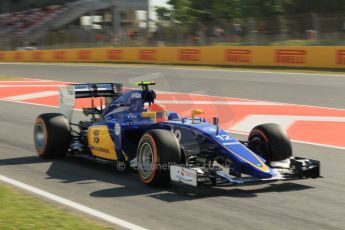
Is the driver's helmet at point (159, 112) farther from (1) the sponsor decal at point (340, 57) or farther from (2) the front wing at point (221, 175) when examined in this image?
(1) the sponsor decal at point (340, 57)

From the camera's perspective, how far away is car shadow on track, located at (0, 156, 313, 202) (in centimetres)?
628

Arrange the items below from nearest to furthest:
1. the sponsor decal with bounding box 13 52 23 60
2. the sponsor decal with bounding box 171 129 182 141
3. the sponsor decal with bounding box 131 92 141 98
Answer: the sponsor decal with bounding box 171 129 182 141 < the sponsor decal with bounding box 131 92 141 98 < the sponsor decal with bounding box 13 52 23 60

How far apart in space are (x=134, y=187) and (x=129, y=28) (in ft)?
96.9

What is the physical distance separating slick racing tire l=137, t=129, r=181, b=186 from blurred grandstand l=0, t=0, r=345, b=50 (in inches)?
692

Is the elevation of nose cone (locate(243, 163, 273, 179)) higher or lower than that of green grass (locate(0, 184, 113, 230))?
higher

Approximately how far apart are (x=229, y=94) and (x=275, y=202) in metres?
11.0

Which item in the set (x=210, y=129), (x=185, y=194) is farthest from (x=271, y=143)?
(x=185, y=194)

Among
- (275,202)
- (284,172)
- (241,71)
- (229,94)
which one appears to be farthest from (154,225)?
(241,71)

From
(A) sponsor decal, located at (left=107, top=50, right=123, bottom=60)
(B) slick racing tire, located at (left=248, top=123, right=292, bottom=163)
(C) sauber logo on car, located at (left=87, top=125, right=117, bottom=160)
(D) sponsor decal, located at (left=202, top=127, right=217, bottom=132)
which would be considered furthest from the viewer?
(A) sponsor decal, located at (left=107, top=50, right=123, bottom=60)

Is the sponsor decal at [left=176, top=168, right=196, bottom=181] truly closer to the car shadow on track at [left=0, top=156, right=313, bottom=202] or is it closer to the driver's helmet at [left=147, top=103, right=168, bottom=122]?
the car shadow on track at [left=0, top=156, right=313, bottom=202]

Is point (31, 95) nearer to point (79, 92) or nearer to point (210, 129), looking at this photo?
point (79, 92)

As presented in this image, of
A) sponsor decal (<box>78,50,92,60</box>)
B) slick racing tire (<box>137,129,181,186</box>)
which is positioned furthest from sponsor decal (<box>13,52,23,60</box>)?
slick racing tire (<box>137,129,181,186</box>)

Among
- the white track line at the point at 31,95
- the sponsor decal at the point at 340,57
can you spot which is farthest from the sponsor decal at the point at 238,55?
the white track line at the point at 31,95

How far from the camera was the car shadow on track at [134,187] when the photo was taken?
6.28m
